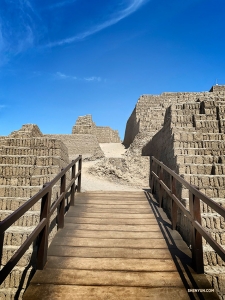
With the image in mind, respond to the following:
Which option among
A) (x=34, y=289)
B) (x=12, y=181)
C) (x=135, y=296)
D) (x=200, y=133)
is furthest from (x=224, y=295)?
(x=12, y=181)

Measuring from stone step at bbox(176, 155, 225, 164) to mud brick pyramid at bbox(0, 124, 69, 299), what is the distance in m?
2.94

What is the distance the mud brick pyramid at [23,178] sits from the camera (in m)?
3.29

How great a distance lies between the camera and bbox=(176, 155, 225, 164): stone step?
470cm

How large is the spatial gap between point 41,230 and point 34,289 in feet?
2.16

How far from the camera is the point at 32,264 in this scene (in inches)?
124

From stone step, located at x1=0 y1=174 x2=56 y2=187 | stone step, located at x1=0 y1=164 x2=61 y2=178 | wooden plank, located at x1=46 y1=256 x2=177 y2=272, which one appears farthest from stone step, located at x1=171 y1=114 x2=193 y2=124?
wooden plank, located at x1=46 y1=256 x2=177 y2=272

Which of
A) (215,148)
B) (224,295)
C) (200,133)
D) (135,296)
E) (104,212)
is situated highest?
(200,133)

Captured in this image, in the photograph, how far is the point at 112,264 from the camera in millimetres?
2799

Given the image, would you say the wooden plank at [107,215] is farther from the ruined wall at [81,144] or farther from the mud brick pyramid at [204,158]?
the ruined wall at [81,144]

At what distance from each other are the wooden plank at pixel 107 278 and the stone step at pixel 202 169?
2.38 m

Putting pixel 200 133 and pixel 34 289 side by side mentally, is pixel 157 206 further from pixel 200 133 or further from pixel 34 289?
pixel 34 289

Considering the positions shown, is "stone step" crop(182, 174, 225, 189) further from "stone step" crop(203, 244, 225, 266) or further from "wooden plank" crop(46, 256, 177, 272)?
"wooden plank" crop(46, 256, 177, 272)

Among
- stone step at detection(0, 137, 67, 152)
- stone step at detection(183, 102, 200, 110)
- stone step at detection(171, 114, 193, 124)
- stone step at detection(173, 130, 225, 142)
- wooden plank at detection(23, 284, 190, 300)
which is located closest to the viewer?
wooden plank at detection(23, 284, 190, 300)

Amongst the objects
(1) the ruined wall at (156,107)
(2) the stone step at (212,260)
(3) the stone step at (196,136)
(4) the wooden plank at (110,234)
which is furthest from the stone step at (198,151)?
(1) the ruined wall at (156,107)
